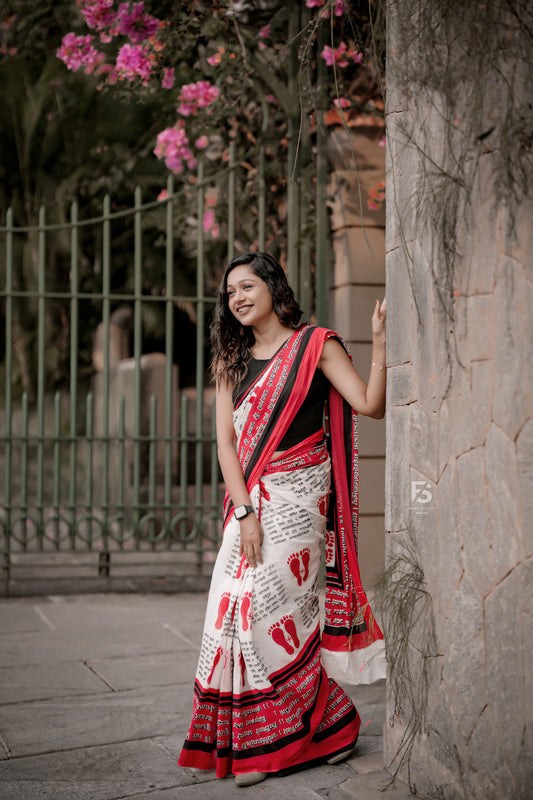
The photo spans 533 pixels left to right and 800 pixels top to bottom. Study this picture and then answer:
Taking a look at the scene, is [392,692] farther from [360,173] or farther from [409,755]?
[360,173]

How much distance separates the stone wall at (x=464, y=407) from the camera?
7.23 ft

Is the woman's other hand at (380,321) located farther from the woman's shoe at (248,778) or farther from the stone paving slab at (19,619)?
the stone paving slab at (19,619)

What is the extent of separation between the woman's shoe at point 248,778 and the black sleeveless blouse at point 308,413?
104 centimetres

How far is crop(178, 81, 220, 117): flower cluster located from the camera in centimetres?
561

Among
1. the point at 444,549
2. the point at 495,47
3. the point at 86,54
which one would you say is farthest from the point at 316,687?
the point at 86,54

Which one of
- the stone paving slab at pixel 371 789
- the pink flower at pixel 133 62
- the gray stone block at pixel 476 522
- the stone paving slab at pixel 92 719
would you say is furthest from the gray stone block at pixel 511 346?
the pink flower at pixel 133 62

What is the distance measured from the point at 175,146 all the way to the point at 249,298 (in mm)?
3467

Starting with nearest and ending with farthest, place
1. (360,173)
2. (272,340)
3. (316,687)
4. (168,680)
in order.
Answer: (316,687), (272,340), (168,680), (360,173)

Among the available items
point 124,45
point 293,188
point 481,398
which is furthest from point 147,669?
point 124,45

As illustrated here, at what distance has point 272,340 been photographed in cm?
305

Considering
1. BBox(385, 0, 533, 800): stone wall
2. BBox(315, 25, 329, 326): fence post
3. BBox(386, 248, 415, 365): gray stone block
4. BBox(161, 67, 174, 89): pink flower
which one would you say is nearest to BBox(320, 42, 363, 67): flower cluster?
BBox(315, 25, 329, 326): fence post

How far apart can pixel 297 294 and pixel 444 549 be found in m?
3.36

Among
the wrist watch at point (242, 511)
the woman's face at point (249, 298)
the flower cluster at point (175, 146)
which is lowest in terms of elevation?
the wrist watch at point (242, 511)

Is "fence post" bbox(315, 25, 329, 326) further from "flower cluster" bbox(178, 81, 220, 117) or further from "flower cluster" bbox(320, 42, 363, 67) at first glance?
"flower cluster" bbox(178, 81, 220, 117)
